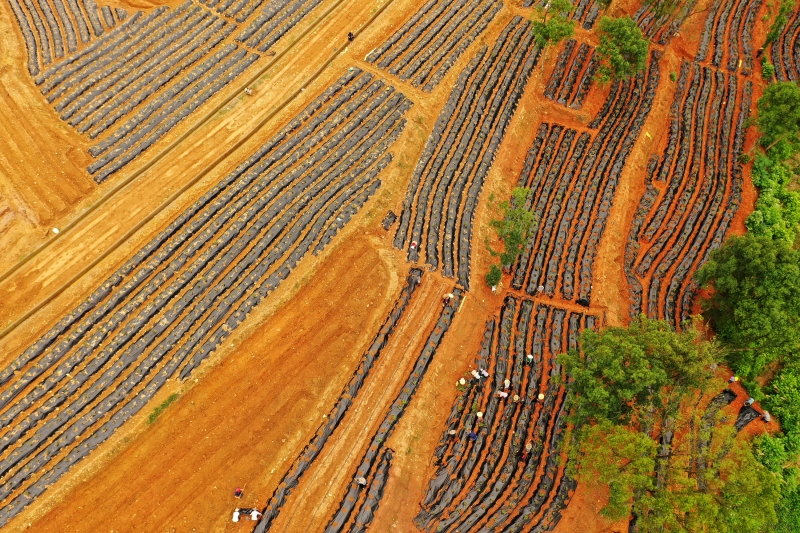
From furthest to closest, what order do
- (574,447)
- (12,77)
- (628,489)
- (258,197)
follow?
(12,77) < (258,197) < (574,447) < (628,489)

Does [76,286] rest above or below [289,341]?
below

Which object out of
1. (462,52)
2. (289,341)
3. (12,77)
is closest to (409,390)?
(289,341)

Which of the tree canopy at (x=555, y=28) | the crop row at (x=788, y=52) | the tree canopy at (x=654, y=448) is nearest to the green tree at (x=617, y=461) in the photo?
the tree canopy at (x=654, y=448)

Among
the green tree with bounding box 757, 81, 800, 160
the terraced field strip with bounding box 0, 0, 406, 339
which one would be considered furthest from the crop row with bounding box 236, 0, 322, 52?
the green tree with bounding box 757, 81, 800, 160

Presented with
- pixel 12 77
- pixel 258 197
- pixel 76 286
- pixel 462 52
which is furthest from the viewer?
pixel 462 52

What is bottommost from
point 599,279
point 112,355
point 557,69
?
point 112,355

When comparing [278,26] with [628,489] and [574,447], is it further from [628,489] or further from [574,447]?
[628,489]

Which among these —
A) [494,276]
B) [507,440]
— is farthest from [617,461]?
[494,276]
